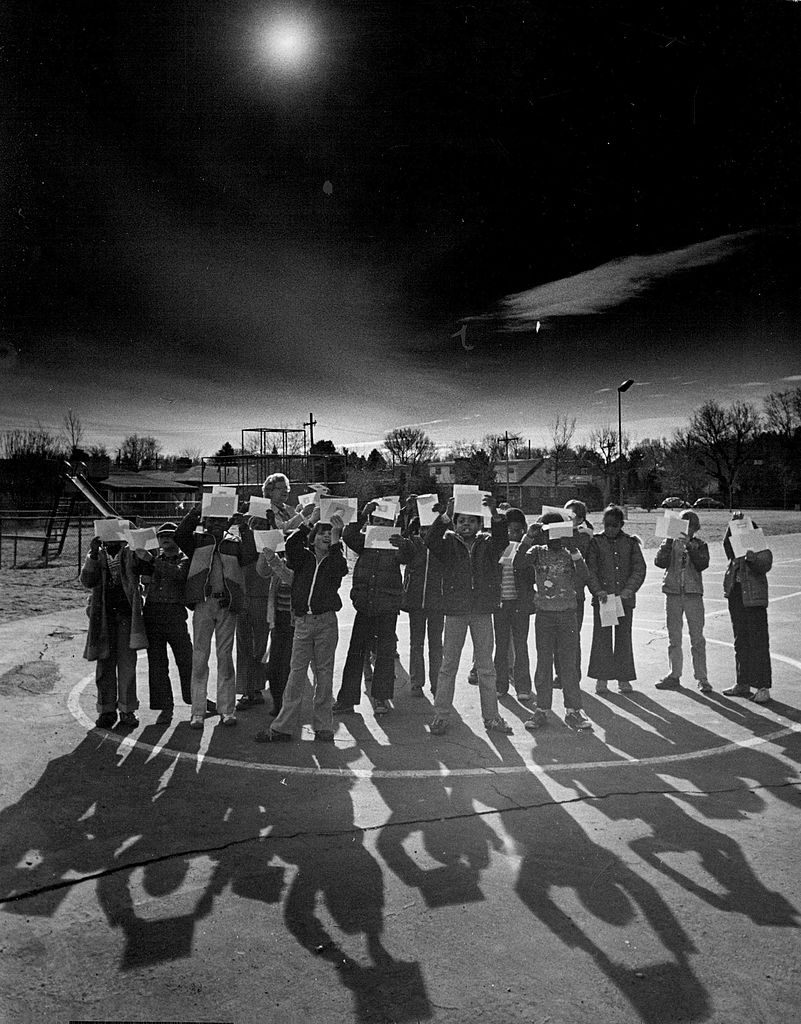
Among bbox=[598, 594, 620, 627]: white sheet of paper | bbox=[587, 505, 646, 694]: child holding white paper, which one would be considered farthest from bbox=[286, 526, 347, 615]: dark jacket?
bbox=[587, 505, 646, 694]: child holding white paper

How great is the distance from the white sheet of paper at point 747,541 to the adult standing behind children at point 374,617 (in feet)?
11.8

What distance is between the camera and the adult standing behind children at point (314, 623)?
21.3 ft

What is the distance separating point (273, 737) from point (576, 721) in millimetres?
2752

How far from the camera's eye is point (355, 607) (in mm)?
7301

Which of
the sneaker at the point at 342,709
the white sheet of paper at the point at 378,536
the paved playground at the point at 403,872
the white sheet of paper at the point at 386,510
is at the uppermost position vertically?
the white sheet of paper at the point at 386,510

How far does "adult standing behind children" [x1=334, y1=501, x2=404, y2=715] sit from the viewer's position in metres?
7.34

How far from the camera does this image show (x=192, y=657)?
717cm

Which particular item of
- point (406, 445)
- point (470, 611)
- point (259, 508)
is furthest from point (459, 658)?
point (406, 445)

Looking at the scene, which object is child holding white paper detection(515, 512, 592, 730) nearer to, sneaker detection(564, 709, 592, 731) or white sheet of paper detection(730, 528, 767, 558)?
sneaker detection(564, 709, 592, 731)

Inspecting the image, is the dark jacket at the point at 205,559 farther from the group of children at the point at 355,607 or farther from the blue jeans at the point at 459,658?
the blue jeans at the point at 459,658

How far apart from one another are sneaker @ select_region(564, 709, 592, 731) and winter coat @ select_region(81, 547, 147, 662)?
4.01 m

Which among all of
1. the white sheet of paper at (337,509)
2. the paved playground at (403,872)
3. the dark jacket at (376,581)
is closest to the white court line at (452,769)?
the paved playground at (403,872)

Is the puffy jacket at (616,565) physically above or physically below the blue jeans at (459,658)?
above

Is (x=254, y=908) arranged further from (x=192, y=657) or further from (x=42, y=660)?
(x=42, y=660)
